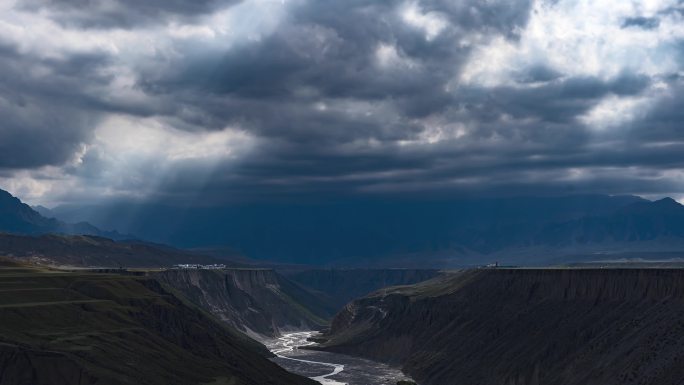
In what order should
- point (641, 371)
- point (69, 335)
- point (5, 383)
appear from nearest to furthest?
point (5, 383) → point (641, 371) → point (69, 335)

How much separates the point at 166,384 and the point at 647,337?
345 feet

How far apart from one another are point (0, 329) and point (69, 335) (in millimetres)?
14801

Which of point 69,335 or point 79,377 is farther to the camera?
point 69,335

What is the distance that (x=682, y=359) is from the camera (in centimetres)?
17738

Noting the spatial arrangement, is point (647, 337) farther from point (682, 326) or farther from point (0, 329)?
point (0, 329)

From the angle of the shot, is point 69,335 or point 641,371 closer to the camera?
point 641,371

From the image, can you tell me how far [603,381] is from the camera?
196 m

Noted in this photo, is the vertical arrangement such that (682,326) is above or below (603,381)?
above

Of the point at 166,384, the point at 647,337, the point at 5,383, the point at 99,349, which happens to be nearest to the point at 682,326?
the point at 647,337

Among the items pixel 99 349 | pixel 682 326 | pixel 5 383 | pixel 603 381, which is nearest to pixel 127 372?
pixel 99 349

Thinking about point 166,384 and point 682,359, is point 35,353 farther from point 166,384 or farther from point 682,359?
point 682,359

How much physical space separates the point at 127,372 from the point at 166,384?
33.3ft

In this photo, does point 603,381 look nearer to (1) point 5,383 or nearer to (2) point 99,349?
(2) point 99,349

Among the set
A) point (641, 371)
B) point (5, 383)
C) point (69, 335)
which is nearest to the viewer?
point (5, 383)
